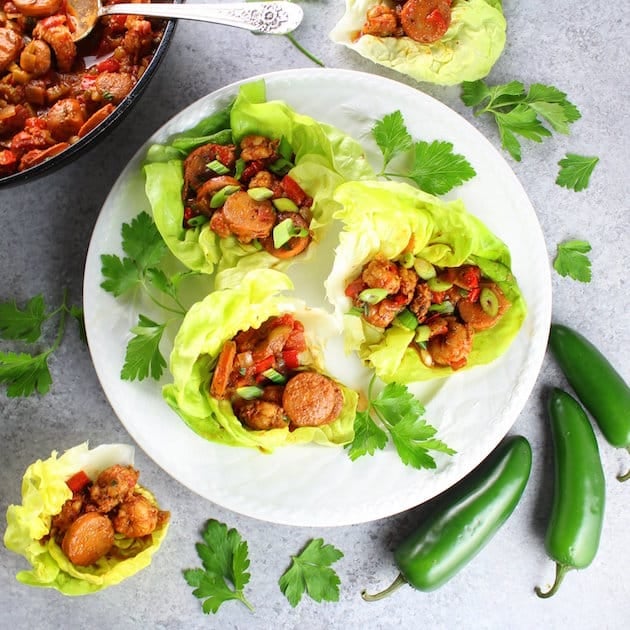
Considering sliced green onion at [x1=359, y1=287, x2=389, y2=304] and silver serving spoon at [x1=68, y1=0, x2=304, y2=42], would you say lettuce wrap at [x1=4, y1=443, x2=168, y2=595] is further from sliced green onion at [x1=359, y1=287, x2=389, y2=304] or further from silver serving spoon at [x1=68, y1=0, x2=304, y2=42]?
silver serving spoon at [x1=68, y1=0, x2=304, y2=42]

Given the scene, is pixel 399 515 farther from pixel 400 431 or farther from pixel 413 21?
pixel 413 21

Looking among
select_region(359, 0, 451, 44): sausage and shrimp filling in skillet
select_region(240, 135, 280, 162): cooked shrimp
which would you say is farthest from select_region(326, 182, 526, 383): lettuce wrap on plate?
select_region(359, 0, 451, 44): sausage and shrimp filling in skillet

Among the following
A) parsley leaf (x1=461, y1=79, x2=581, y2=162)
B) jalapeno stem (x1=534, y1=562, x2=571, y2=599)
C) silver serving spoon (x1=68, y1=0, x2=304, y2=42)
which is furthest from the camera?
jalapeno stem (x1=534, y1=562, x2=571, y2=599)

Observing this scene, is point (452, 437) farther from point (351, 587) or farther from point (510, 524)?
point (351, 587)

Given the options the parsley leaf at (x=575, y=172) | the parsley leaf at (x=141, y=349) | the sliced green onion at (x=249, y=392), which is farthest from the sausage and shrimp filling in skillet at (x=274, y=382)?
the parsley leaf at (x=575, y=172)

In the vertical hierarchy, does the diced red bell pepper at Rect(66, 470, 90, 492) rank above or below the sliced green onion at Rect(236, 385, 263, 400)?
below

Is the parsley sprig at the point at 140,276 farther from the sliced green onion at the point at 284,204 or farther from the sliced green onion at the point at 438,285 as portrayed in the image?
the sliced green onion at the point at 438,285

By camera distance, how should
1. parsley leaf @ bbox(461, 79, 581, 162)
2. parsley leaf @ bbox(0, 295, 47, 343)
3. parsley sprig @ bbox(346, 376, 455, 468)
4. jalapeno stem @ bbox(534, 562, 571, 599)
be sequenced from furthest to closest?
jalapeno stem @ bbox(534, 562, 571, 599)
parsley leaf @ bbox(461, 79, 581, 162)
parsley leaf @ bbox(0, 295, 47, 343)
parsley sprig @ bbox(346, 376, 455, 468)

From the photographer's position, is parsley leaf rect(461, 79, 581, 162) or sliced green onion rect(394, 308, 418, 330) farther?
parsley leaf rect(461, 79, 581, 162)
